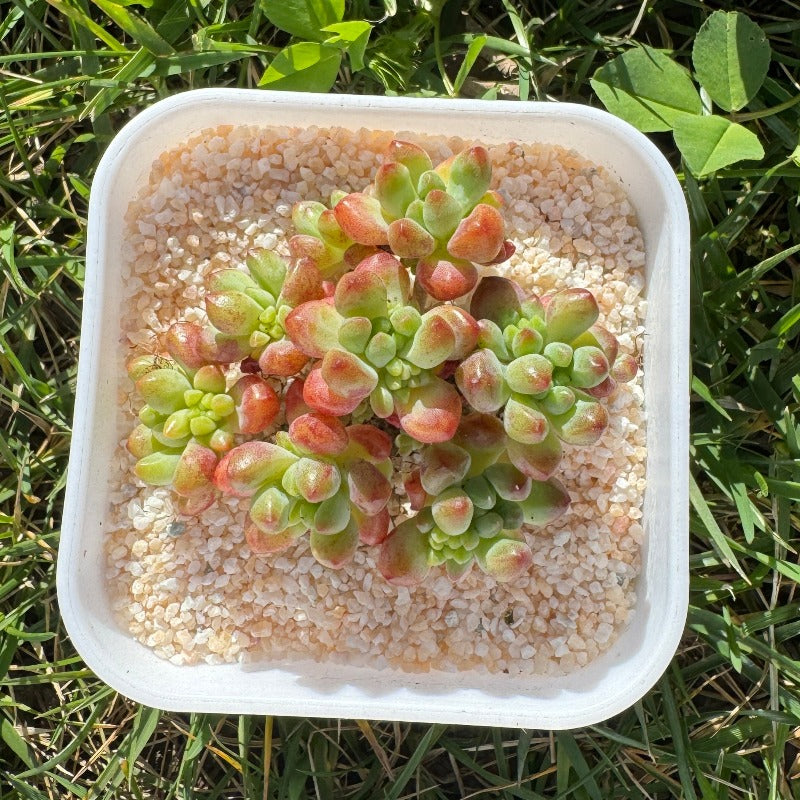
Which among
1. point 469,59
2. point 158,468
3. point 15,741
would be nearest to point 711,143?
point 469,59

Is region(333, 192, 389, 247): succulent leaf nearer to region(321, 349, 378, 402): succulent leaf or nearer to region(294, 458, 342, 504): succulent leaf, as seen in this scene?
region(321, 349, 378, 402): succulent leaf

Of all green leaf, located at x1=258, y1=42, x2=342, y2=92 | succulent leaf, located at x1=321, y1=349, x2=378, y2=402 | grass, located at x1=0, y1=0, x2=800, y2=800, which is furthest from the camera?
Answer: grass, located at x1=0, y1=0, x2=800, y2=800

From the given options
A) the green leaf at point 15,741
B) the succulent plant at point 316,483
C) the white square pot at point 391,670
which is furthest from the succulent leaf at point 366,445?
the green leaf at point 15,741

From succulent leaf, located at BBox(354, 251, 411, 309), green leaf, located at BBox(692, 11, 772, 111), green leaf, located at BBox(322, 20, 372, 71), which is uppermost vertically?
green leaf, located at BBox(322, 20, 372, 71)

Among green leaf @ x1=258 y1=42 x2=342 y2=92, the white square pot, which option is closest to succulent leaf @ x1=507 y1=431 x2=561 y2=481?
the white square pot

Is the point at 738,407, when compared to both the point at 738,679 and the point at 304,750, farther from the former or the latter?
the point at 304,750

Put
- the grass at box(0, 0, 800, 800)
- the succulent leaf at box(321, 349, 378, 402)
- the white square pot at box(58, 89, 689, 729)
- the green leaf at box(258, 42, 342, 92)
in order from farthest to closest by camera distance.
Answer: the grass at box(0, 0, 800, 800), the green leaf at box(258, 42, 342, 92), the white square pot at box(58, 89, 689, 729), the succulent leaf at box(321, 349, 378, 402)

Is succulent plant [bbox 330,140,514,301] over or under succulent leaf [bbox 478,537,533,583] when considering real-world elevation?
over

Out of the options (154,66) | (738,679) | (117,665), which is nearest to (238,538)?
(117,665)

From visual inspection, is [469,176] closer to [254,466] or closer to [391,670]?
[254,466]
